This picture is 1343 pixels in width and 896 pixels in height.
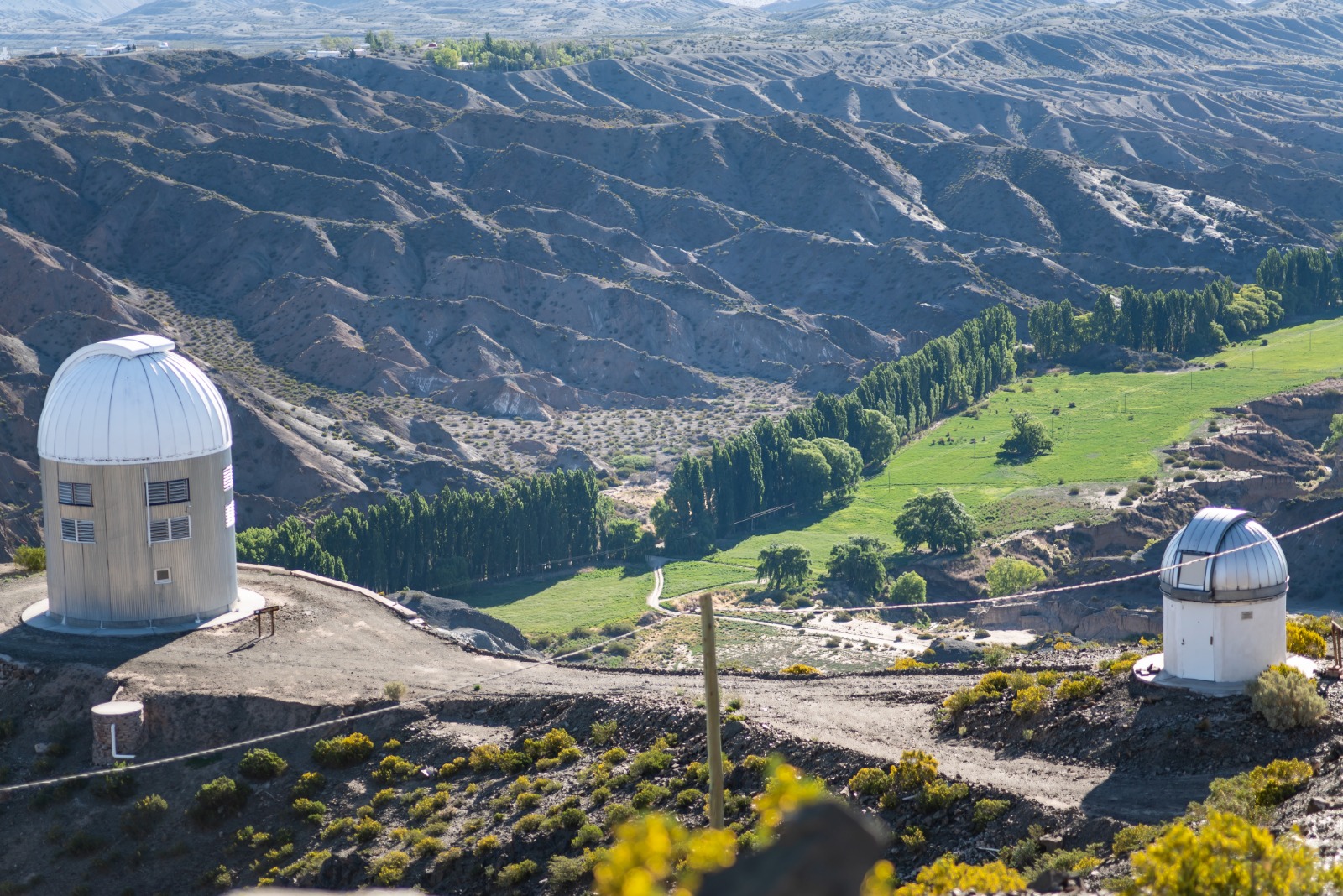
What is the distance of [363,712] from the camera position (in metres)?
40.4

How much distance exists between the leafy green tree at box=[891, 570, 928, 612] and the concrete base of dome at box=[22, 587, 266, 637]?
5297 centimetres

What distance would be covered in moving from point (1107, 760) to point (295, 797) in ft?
62.1

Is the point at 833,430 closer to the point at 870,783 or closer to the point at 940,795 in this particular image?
the point at 870,783

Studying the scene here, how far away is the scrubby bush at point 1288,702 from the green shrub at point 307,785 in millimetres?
21516

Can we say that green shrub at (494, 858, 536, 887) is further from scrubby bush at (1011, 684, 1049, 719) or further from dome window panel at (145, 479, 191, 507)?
dome window panel at (145, 479, 191, 507)

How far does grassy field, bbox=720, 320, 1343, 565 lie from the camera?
357 ft

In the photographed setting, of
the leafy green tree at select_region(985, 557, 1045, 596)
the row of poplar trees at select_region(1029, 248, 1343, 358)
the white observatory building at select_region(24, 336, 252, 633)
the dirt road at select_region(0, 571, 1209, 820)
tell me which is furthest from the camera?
the row of poplar trees at select_region(1029, 248, 1343, 358)

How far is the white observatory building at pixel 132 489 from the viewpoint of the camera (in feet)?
146

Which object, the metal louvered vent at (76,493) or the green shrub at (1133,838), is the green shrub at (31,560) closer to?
the metal louvered vent at (76,493)

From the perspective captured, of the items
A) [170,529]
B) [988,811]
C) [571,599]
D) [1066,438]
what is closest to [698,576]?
[571,599]

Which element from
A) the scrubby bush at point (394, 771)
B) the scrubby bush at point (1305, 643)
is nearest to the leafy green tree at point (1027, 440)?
the scrubby bush at point (1305, 643)

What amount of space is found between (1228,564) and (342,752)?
70.2 ft

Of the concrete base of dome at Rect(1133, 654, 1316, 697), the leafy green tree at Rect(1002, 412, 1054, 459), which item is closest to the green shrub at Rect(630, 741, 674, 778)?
the concrete base of dome at Rect(1133, 654, 1316, 697)

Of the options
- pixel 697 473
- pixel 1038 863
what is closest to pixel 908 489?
pixel 697 473
